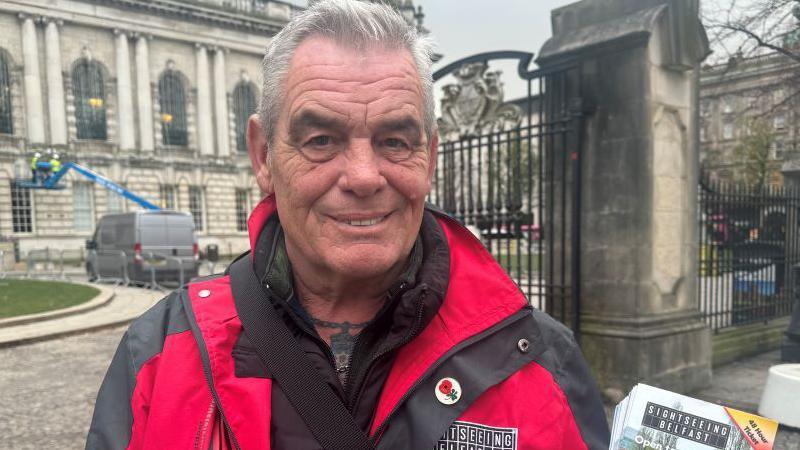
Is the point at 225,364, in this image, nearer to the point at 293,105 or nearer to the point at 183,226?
the point at 293,105

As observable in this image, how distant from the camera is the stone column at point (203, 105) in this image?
119ft

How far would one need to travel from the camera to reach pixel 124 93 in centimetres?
3347

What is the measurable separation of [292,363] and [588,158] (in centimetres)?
421

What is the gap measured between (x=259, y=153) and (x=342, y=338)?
25.2 inches

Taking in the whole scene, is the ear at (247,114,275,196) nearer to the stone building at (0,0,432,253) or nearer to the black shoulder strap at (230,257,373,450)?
the black shoulder strap at (230,257,373,450)

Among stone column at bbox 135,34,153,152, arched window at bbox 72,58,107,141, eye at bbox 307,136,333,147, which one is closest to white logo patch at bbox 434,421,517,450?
eye at bbox 307,136,333,147

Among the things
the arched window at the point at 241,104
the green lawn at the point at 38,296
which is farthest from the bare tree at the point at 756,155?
the arched window at the point at 241,104

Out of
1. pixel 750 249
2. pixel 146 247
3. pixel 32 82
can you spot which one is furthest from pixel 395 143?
pixel 32 82

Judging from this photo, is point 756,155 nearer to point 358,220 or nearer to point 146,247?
point 146,247

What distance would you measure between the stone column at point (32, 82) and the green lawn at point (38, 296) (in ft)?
59.4

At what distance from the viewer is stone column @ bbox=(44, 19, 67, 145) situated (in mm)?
31000

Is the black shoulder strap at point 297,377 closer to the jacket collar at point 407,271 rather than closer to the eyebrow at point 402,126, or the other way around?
the jacket collar at point 407,271

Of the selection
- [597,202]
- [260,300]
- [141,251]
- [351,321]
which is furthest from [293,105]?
[141,251]

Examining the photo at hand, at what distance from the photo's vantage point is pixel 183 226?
18094 millimetres
